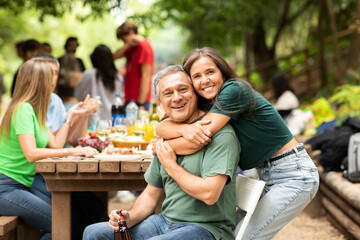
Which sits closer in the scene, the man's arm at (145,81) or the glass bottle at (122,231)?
the glass bottle at (122,231)

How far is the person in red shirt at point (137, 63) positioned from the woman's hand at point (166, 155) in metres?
4.05

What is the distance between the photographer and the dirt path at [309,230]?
5242 millimetres

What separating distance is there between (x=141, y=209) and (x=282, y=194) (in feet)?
2.81

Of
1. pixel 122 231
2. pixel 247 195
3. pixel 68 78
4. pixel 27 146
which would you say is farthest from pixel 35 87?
pixel 68 78

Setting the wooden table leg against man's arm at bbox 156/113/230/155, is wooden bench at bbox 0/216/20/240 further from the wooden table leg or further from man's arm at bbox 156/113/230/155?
man's arm at bbox 156/113/230/155

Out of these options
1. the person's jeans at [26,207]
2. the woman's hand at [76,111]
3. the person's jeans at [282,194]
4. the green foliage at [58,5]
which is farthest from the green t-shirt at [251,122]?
the green foliage at [58,5]

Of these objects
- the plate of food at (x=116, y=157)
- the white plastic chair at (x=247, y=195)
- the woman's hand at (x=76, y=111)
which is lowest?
the white plastic chair at (x=247, y=195)

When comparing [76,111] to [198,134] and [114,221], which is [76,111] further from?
[198,134]

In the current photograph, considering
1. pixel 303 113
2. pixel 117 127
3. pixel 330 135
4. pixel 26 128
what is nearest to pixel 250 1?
pixel 303 113

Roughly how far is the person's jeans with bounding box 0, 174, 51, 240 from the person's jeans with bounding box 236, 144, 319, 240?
153 centimetres

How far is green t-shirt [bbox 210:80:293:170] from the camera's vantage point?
2.70 meters

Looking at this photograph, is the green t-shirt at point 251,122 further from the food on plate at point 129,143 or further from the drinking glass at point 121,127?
the drinking glass at point 121,127

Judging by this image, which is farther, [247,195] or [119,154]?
[119,154]

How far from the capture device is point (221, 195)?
266 cm
